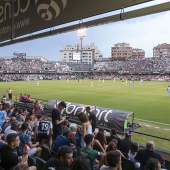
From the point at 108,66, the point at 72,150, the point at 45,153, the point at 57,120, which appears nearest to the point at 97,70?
the point at 108,66

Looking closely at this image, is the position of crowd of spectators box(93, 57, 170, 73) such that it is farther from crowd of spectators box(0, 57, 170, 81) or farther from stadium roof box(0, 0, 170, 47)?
stadium roof box(0, 0, 170, 47)

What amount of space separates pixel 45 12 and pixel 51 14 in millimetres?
148

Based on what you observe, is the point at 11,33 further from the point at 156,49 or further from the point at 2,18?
the point at 156,49

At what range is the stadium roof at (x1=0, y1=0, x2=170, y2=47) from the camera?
2791 mm

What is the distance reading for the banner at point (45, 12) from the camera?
2.97m

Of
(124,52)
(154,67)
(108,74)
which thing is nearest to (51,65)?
(108,74)

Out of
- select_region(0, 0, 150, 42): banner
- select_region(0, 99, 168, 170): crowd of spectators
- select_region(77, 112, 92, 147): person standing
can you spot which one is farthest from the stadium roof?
select_region(77, 112, 92, 147): person standing

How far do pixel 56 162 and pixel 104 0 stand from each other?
7.19ft

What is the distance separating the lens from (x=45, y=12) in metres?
3.73

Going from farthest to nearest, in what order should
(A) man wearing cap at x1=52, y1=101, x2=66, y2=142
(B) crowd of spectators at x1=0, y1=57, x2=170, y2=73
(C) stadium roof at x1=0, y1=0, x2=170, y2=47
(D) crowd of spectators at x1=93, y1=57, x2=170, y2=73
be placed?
(B) crowd of spectators at x1=0, y1=57, x2=170, y2=73
(D) crowd of spectators at x1=93, y1=57, x2=170, y2=73
(A) man wearing cap at x1=52, y1=101, x2=66, y2=142
(C) stadium roof at x1=0, y1=0, x2=170, y2=47

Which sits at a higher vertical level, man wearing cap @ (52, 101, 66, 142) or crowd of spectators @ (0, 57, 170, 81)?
A: crowd of spectators @ (0, 57, 170, 81)

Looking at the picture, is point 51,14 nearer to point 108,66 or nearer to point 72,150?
point 72,150

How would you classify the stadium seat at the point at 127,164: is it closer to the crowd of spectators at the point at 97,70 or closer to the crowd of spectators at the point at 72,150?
the crowd of spectators at the point at 72,150

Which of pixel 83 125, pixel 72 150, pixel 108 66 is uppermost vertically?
pixel 108 66
